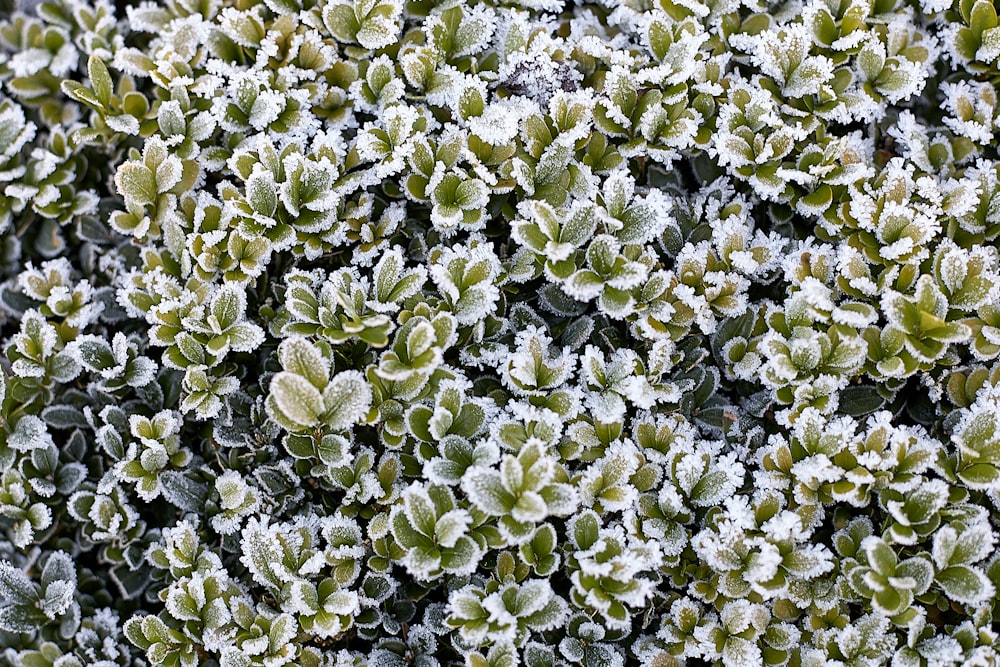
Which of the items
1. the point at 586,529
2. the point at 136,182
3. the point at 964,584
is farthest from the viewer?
the point at 136,182

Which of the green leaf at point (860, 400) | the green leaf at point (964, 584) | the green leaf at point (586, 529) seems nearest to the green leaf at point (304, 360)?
the green leaf at point (586, 529)

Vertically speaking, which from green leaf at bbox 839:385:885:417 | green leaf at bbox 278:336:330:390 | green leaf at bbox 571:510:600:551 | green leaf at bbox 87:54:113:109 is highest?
green leaf at bbox 87:54:113:109

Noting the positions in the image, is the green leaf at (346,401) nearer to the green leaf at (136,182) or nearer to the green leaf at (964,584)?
the green leaf at (136,182)

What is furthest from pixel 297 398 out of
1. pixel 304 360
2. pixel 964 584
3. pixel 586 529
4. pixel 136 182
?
pixel 964 584

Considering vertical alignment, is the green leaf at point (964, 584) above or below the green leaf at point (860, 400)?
below

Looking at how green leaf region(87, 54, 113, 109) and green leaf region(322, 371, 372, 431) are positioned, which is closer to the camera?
green leaf region(322, 371, 372, 431)

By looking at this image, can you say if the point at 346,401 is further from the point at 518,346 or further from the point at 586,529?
the point at 586,529

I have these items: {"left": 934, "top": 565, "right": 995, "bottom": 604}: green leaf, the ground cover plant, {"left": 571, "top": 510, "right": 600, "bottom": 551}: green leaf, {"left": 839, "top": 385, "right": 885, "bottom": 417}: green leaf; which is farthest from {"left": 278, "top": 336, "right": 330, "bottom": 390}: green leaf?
{"left": 934, "top": 565, "right": 995, "bottom": 604}: green leaf

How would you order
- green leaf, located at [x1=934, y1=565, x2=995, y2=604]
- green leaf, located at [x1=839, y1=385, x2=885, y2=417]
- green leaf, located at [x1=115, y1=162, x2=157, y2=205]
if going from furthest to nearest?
1. green leaf, located at [x1=115, y1=162, x2=157, y2=205]
2. green leaf, located at [x1=839, y1=385, x2=885, y2=417]
3. green leaf, located at [x1=934, y1=565, x2=995, y2=604]

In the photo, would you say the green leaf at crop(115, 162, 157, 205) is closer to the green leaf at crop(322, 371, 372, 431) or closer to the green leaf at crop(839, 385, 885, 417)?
the green leaf at crop(322, 371, 372, 431)

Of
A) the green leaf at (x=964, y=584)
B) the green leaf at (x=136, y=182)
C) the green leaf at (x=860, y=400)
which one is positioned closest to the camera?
the green leaf at (x=964, y=584)
